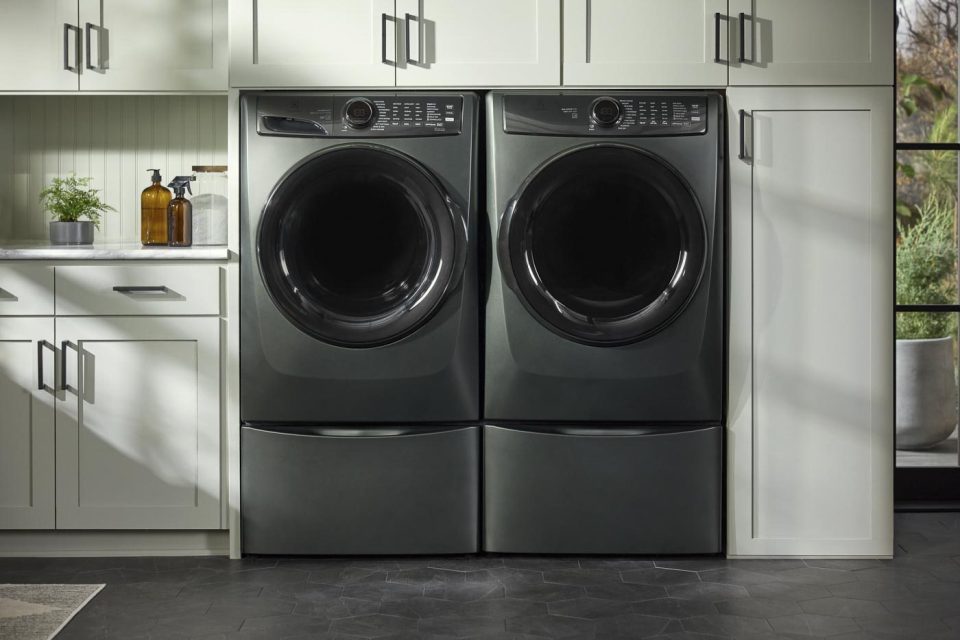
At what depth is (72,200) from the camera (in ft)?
9.91

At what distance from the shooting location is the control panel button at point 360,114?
8.66ft

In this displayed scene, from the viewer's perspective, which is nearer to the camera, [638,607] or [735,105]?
[638,607]

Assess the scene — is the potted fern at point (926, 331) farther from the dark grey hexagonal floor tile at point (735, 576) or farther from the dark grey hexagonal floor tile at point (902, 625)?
the dark grey hexagonal floor tile at point (902, 625)

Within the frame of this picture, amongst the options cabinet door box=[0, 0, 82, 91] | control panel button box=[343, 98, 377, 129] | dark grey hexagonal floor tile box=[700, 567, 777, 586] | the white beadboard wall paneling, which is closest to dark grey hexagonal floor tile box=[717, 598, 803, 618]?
dark grey hexagonal floor tile box=[700, 567, 777, 586]

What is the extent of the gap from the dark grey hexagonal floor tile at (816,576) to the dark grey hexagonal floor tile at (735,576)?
0.05 m

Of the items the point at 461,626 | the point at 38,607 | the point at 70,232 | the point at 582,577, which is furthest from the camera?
the point at 70,232

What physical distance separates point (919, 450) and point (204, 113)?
278 cm

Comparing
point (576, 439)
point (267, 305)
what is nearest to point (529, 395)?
point (576, 439)

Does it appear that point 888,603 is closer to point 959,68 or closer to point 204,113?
point 959,68

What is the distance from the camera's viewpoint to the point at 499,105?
2.65 metres

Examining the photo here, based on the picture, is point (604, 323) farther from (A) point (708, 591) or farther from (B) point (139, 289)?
(B) point (139, 289)

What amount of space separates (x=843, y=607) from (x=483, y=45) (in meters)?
1.75

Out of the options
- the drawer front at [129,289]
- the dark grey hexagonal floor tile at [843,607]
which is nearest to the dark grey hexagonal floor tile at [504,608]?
the dark grey hexagonal floor tile at [843,607]

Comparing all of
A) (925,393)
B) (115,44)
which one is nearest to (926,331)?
(925,393)
